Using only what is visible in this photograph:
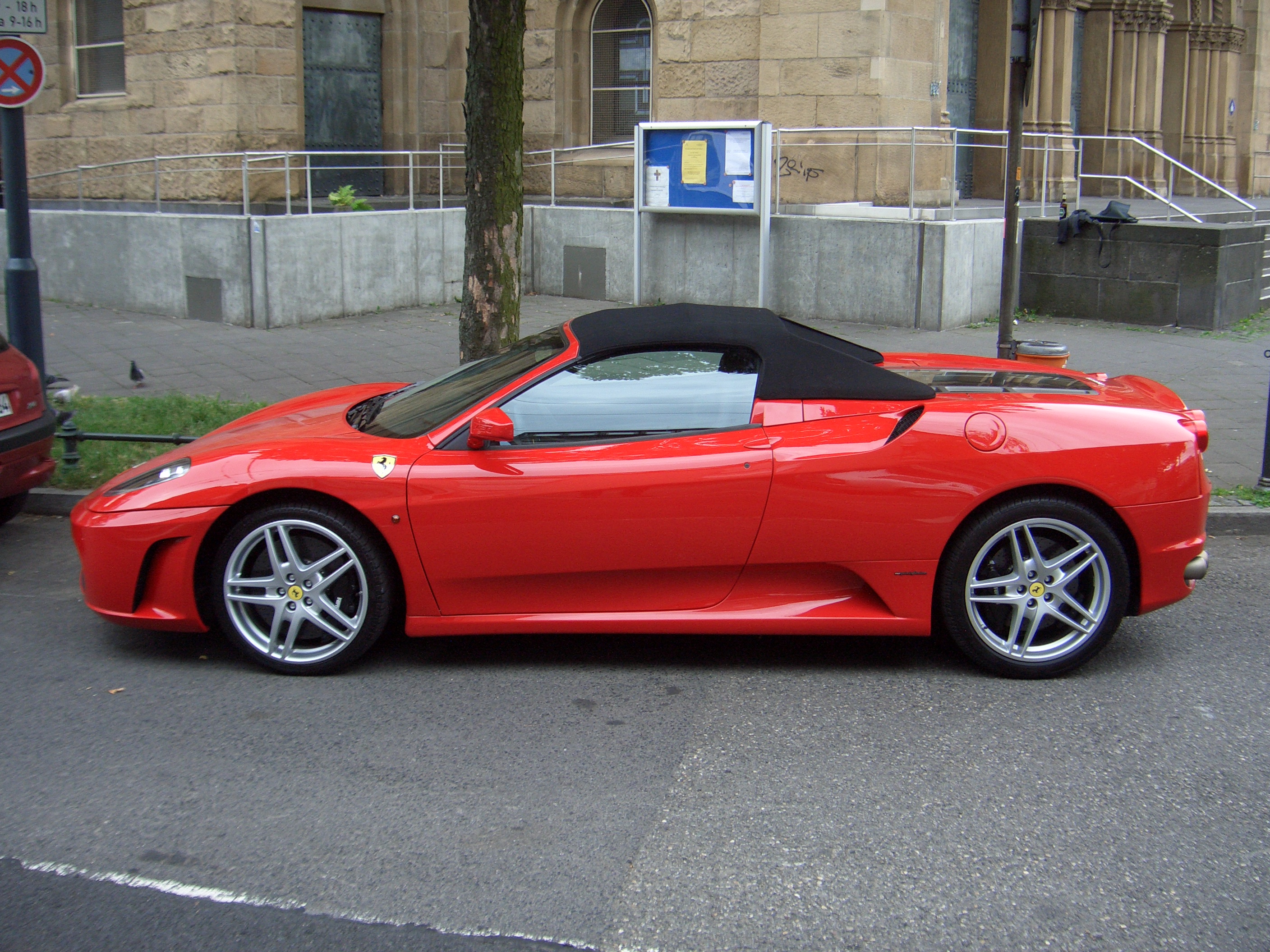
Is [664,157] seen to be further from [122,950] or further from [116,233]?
[122,950]

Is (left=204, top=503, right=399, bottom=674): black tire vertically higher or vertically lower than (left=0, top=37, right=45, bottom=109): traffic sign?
lower

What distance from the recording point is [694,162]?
14859 mm

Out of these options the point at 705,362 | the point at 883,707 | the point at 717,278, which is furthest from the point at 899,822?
the point at 717,278

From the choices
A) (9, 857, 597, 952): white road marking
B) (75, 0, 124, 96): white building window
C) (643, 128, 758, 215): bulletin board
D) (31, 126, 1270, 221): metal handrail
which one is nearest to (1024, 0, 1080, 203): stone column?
(31, 126, 1270, 221): metal handrail

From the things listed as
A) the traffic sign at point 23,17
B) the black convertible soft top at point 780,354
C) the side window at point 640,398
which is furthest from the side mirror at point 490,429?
the traffic sign at point 23,17

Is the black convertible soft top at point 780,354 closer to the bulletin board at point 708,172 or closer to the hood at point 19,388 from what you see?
the hood at point 19,388

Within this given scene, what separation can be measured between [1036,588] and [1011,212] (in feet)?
15.9

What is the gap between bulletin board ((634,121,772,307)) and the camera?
14305 mm

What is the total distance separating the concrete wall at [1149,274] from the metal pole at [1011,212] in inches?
217

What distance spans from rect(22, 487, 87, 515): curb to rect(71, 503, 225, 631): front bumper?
2754 mm

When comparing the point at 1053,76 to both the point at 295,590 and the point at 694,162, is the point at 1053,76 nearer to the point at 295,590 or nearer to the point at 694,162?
the point at 694,162

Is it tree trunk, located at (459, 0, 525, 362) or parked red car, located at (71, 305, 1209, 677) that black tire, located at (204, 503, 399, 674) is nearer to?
parked red car, located at (71, 305, 1209, 677)

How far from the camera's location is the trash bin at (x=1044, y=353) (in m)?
7.19

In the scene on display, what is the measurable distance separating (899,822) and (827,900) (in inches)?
19.9
